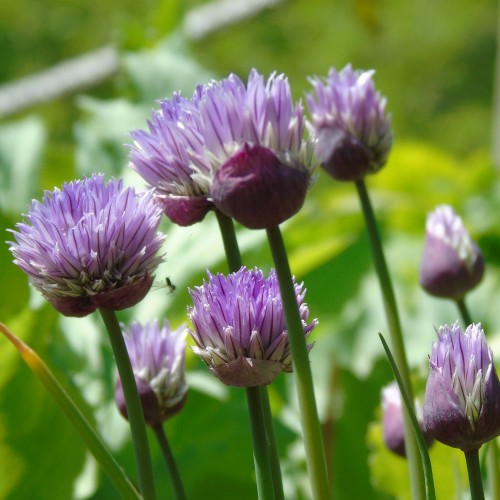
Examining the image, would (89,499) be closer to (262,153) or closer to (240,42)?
(262,153)

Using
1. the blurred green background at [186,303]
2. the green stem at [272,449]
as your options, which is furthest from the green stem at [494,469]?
the green stem at [272,449]

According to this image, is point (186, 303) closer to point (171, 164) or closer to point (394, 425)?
point (394, 425)

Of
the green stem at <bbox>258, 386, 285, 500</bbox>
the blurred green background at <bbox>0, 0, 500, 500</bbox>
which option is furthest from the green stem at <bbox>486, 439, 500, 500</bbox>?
the green stem at <bbox>258, 386, 285, 500</bbox>

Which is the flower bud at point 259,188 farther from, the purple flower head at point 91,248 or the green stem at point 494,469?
the green stem at point 494,469

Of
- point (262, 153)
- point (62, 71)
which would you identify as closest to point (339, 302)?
point (262, 153)

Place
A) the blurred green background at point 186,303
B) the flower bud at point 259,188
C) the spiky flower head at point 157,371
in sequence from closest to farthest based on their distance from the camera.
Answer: the flower bud at point 259,188, the spiky flower head at point 157,371, the blurred green background at point 186,303

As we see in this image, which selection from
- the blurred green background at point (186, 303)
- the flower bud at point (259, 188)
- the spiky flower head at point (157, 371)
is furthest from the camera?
the blurred green background at point (186, 303)
